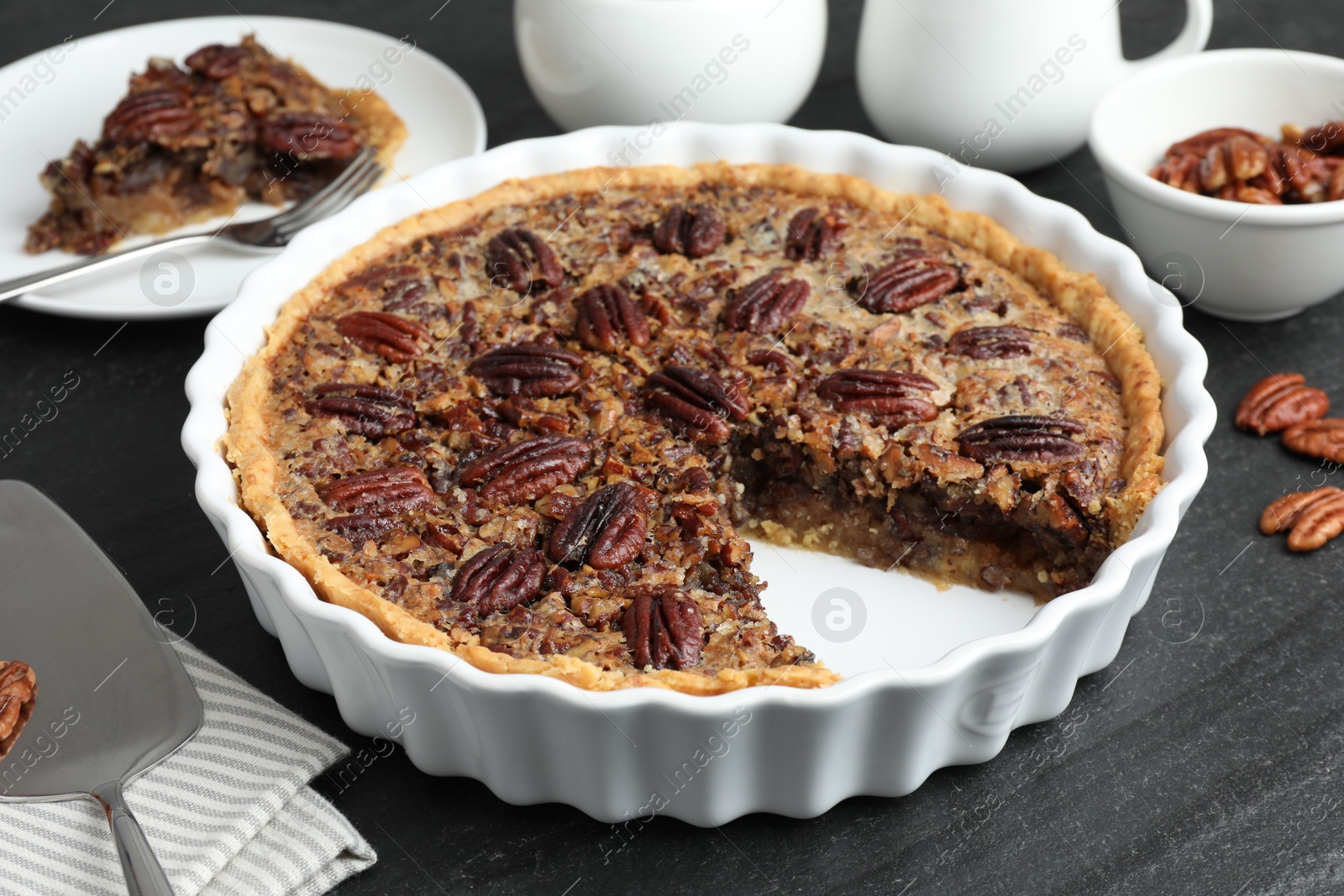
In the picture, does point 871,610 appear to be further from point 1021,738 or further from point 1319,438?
point 1319,438

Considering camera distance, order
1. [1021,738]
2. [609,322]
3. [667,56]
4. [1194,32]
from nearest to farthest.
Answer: [1021,738]
[609,322]
[667,56]
[1194,32]

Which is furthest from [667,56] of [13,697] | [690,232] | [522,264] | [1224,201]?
[13,697]

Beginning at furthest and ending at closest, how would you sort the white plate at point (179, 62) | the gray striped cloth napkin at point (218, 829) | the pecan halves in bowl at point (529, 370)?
the white plate at point (179, 62) < the pecan halves in bowl at point (529, 370) < the gray striped cloth napkin at point (218, 829)

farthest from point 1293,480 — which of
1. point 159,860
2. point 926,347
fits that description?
point 159,860

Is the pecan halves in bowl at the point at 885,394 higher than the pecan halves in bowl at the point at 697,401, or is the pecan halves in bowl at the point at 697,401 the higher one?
the pecan halves in bowl at the point at 697,401

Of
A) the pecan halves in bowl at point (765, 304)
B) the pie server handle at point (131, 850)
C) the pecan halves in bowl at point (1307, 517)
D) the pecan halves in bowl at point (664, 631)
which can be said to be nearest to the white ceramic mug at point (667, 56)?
the pecan halves in bowl at point (765, 304)

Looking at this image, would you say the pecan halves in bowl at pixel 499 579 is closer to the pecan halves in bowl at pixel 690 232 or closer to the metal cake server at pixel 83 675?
the metal cake server at pixel 83 675

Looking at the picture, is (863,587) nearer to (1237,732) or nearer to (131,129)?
(1237,732)
